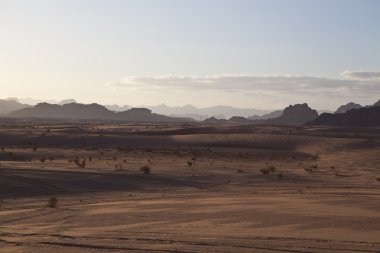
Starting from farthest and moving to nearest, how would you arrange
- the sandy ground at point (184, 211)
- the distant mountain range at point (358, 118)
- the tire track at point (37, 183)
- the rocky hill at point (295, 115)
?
the rocky hill at point (295, 115) → the distant mountain range at point (358, 118) → the tire track at point (37, 183) → the sandy ground at point (184, 211)

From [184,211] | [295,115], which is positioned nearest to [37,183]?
[184,211]

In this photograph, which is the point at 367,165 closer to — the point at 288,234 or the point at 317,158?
the point at 317,158

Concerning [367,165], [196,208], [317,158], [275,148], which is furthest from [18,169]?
[275,148]

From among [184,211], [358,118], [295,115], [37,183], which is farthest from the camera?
[295,115]

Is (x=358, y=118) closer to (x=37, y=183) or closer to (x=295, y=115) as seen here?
(x=295, y=115)

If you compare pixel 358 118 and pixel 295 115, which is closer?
pixel 358 118

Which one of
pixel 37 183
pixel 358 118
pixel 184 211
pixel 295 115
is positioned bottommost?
pixel 37 183

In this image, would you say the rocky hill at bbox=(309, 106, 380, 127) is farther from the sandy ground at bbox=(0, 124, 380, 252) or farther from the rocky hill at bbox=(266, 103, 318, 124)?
the sandy ground at bbox=(0, 124, 380, 252)

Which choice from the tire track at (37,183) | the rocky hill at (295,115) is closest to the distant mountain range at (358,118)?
the rocky hill at (295,115)

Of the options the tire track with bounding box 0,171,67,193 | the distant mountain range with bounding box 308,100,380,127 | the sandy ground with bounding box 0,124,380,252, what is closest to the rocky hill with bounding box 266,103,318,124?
the distant mountain range with bounding box 308,100,380,127

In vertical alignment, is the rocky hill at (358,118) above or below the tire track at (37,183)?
above

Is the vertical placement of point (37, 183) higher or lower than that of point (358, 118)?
lower

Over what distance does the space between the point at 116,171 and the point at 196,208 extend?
14.9 m

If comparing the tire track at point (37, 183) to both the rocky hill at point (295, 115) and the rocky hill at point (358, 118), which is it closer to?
the rocky hill at point (358, 118)
